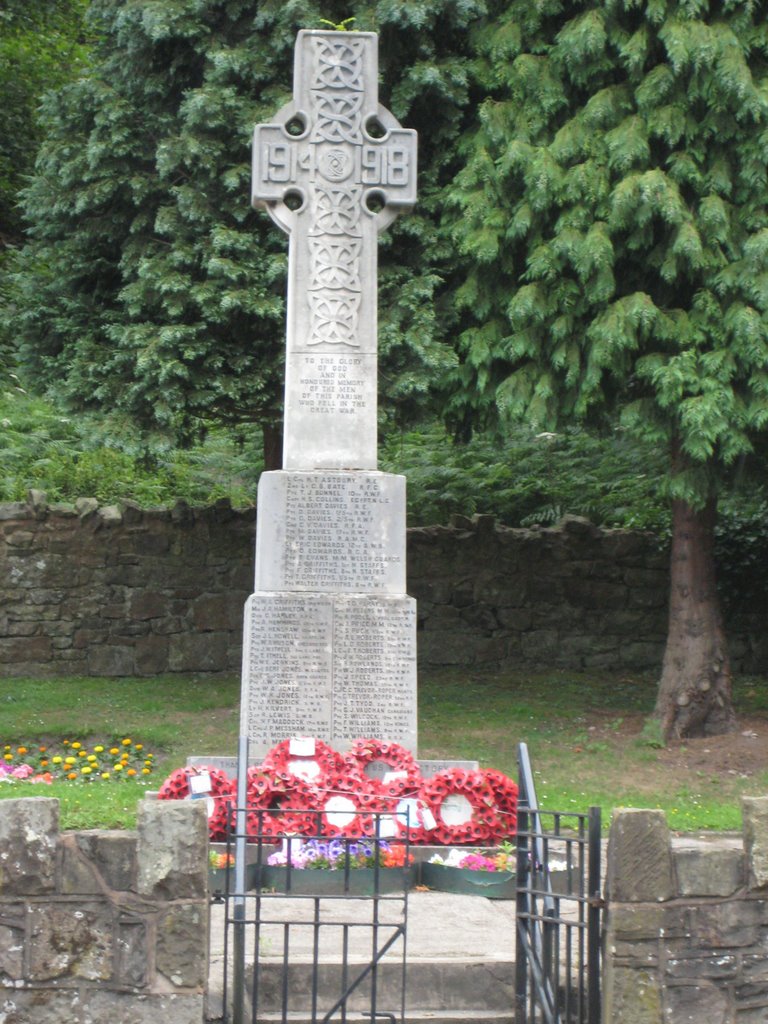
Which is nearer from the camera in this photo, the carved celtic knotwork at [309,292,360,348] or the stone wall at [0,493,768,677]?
the carved celtic knotwork at [309,292,360,348]

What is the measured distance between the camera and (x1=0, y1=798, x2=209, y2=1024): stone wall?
15.4 feet

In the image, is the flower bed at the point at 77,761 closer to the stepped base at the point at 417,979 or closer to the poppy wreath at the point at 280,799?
the poppy wreath at the point at 280,799

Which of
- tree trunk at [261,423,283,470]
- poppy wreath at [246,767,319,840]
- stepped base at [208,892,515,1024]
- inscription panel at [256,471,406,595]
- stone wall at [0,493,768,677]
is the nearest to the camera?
stepped base at [208,892,515,1024]

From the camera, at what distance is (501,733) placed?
1129cm

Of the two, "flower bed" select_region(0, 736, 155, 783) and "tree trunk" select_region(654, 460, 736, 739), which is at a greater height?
"tree trunk" select_region(654, 460, 736, 739)

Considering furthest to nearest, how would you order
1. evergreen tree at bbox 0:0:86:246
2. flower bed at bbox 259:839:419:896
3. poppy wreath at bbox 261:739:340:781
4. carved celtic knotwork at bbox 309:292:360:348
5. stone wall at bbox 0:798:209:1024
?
evergreen tree at bbox 0:0:86:246, carved celtic knotwork at bbox 309:292:360:348, poppy wreath at bbox 261:739:340:781, flower bed at bbox 259:839:419:896, stone wall at bbox 0:798:209:1024

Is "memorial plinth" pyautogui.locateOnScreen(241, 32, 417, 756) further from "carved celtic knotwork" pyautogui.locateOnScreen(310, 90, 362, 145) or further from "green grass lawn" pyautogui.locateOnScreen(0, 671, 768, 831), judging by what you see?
"green grass lawn" pyautogui.locateOnScreen(0, 671, 768, 831)

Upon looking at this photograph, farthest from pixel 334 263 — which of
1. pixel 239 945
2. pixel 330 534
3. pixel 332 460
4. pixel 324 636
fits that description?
pixel 239 945

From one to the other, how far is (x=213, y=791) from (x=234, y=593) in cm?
692

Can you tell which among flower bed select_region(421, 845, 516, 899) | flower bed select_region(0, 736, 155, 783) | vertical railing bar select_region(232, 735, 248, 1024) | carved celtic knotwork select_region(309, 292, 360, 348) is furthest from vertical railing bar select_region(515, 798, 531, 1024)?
flower bed select_region(0, 736, 155, 783)

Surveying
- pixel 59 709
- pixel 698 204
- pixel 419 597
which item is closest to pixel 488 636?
pixel 419 597

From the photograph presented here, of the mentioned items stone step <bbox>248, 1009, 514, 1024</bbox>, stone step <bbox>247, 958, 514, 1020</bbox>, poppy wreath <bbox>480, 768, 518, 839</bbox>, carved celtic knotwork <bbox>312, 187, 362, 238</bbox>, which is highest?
carved celtic knotwork <bbox>312, 187, 362, 238</bbox>

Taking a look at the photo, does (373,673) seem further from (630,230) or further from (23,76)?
(23,76)

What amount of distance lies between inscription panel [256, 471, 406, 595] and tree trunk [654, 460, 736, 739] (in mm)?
3353
